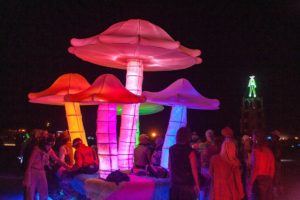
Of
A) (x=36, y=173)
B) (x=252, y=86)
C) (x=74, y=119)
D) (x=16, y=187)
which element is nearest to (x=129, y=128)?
(x=74, y=119)

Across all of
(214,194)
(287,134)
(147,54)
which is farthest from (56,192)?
(287,134)

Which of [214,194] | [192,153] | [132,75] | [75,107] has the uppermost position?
[132,75]

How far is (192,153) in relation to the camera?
658 cm

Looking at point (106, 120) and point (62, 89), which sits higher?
point (62, 89)

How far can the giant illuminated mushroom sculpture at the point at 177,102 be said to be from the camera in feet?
39.6

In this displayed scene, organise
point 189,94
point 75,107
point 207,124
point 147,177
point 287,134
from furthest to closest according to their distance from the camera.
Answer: point 287,134 → point 207,124 → point 75,107 → point 189,94 → point 147,177

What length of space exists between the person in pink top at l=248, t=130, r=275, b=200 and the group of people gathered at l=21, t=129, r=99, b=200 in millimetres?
4648

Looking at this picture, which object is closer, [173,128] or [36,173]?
[36,173]

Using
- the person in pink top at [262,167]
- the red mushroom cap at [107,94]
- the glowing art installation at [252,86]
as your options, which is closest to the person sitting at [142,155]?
the red mushroom cap at [107,94]

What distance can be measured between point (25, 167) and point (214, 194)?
171 inches

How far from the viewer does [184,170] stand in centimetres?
659

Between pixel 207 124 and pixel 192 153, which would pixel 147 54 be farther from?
pixel 207 124

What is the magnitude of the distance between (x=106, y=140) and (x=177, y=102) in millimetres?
2707

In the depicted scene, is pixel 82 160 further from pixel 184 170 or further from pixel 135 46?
pixel 184 170
